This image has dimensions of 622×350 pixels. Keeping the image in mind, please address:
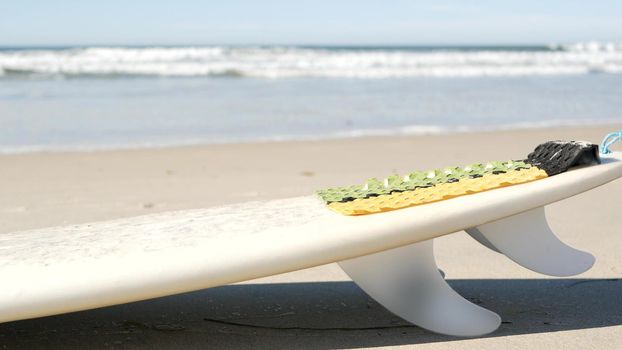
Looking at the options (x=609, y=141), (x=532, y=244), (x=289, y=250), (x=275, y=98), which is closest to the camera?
(x=289, y=250)

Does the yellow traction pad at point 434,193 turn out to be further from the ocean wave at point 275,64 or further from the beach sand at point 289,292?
the ocean wave at point 275,64

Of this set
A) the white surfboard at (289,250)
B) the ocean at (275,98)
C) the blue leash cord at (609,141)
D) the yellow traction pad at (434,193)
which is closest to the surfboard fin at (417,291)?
the white surfboard at (289,250)

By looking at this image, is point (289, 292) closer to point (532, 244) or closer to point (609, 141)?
point (532, 244)

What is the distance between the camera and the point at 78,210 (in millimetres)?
4914

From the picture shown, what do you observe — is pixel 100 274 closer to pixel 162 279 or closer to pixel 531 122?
pixel 162 279

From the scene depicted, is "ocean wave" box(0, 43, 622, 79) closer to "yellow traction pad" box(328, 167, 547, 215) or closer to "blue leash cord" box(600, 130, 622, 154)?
"blue leash cord" box(600, 130, 622, 154)

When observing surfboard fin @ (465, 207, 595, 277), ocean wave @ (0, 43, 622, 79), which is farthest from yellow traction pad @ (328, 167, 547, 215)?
ocean wave @ (0, 43, 622, 79)

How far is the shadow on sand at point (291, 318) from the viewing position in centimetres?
257

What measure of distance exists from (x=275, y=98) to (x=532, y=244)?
35.1 ft

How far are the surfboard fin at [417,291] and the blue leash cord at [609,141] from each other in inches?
30.7

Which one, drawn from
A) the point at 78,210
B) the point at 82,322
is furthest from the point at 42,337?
the point at 78,210

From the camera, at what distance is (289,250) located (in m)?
2.32

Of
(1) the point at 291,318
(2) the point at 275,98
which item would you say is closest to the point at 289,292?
(1) the point at 291,318

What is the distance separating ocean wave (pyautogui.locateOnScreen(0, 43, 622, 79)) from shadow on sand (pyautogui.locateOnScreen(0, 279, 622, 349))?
16.4 metres
